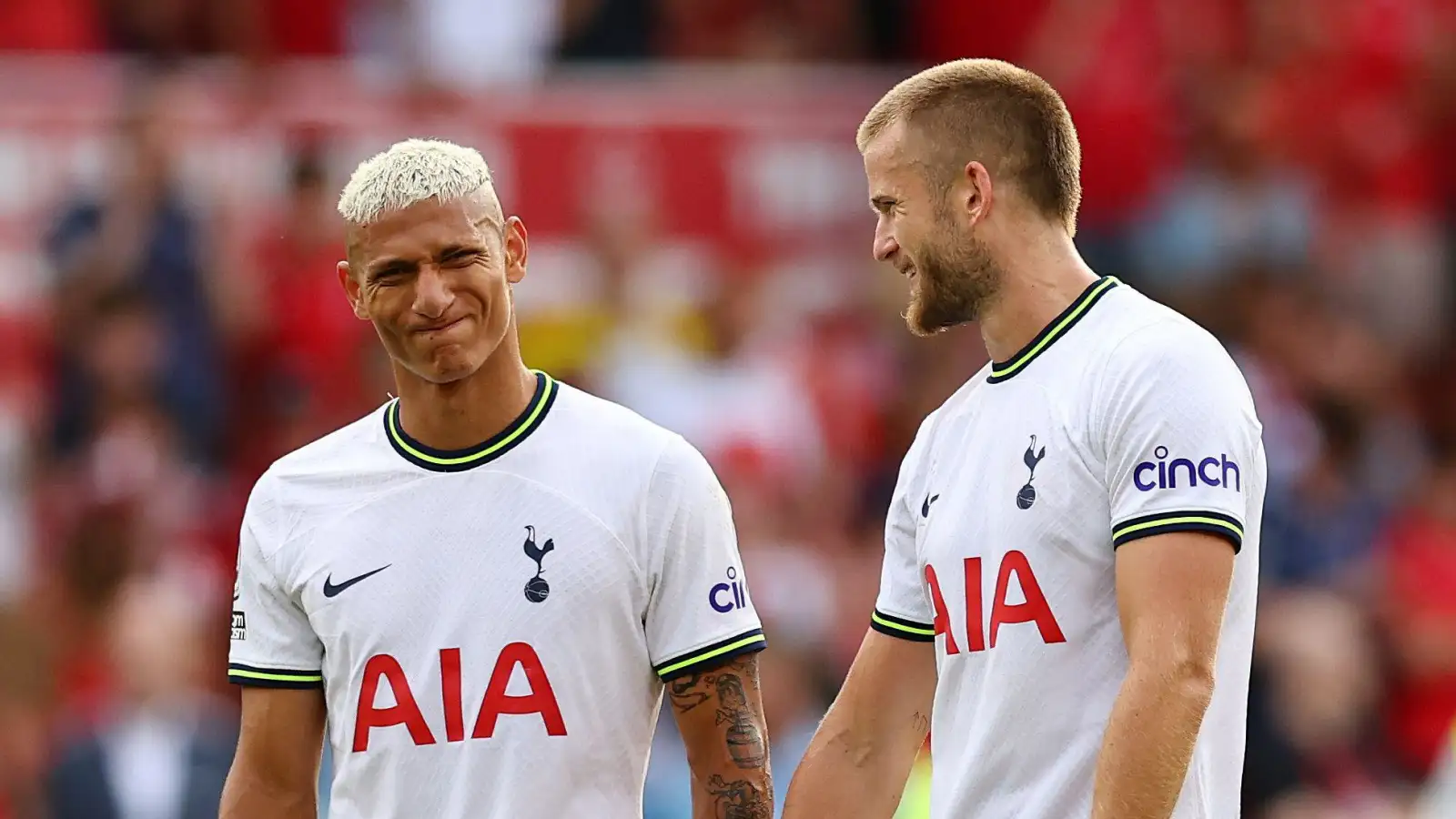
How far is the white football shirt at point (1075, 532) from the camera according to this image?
4.86 metres

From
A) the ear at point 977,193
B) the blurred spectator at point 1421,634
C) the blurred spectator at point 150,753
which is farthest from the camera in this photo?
the blurred spectator at point 1421,634

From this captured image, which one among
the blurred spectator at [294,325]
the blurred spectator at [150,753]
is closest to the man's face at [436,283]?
the blurred spectator at [150,753]

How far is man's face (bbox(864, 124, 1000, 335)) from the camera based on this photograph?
5270 mm

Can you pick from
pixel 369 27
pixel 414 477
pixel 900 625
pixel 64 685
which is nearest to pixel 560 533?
pixel 414 477

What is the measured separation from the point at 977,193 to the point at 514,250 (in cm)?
103

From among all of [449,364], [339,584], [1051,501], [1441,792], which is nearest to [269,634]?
[339,584]

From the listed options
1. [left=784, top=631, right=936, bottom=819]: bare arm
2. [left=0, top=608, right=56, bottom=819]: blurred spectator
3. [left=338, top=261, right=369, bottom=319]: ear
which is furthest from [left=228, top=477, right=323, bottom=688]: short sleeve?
[left=0, top=608, right=56, bottom=819]: blurred spectator

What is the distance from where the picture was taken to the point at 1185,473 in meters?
4.80

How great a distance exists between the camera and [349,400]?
10430 millimetres

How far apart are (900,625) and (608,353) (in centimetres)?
565

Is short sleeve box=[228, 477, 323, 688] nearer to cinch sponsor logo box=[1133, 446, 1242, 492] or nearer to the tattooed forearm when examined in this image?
the tattooed forearm

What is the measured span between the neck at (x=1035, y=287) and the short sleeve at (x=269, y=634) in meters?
1.65

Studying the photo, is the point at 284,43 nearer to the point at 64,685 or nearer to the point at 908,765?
the point at 64,685

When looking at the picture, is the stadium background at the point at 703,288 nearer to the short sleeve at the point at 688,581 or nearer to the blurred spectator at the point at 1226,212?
the blurred spectator at the point at 1226,212
